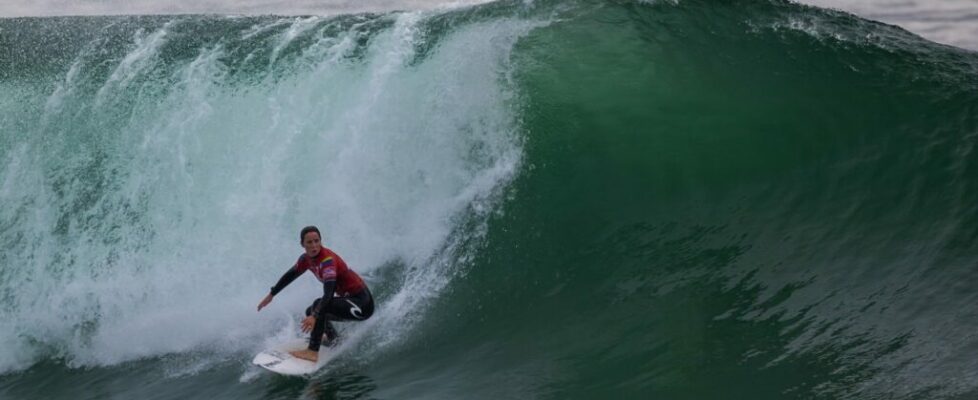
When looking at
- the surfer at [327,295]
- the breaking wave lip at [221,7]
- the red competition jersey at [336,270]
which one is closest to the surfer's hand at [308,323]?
the surfer at [327,295]

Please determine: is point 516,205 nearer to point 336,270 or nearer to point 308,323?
point 336,270

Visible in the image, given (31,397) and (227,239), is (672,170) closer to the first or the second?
(227,239)

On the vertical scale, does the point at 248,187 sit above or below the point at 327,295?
above

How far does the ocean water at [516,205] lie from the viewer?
7.42 metres

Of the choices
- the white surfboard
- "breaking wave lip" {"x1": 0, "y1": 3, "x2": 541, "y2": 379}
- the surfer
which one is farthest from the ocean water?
the surfer

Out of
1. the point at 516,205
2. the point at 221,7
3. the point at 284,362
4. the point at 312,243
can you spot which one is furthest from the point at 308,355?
the point at 221,7

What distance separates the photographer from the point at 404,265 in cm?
950

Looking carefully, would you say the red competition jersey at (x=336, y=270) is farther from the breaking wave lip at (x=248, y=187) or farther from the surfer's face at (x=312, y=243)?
the breaking wave lip at (x=248, y=187)

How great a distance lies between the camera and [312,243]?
8016 mm

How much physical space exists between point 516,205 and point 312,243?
234 cm

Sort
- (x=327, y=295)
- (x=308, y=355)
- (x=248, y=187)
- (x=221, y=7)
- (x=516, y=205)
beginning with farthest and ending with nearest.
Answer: (x=221, y=7) < (x=248, y=187) < (x=516, y=205) < (x=308, y=355) < (x=327, y=295)

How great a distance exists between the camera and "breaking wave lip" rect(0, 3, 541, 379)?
9641mm

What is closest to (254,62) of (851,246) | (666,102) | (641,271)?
(666,102)

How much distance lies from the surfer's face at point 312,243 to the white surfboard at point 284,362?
2.78 feet
